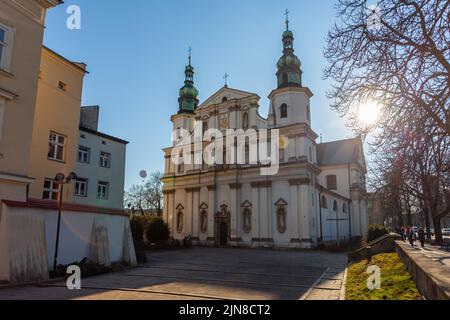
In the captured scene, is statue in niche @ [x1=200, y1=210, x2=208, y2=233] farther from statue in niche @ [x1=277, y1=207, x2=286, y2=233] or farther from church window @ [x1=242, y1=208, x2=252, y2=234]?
statue in niche @ [x1=277, y1=207, x2=286, y2=233]

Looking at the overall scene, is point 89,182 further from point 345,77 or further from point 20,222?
point 345,77

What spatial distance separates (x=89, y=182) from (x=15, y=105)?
11.7 m

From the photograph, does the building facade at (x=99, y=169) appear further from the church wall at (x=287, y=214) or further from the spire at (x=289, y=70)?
the spire at (x=289, y=70)

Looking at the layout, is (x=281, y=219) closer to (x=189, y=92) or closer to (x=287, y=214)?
(x=287, y=214)

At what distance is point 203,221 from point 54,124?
22.9 metres

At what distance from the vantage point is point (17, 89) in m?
14.2

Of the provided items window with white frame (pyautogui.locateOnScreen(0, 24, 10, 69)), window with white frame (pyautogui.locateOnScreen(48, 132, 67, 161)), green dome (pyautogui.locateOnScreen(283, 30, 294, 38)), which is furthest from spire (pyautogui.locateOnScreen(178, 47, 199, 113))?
window with white frame (pyautogui.locateOnScreen(0, 24, 10, 69))

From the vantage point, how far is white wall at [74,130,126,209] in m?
24.8

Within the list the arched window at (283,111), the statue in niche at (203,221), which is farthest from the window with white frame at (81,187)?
the arched window at (283,111)

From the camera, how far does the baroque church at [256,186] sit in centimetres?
3456

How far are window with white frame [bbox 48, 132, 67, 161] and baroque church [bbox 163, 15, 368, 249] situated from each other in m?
20.4

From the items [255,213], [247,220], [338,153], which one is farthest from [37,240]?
[338,153]

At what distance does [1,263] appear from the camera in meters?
11.9
